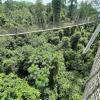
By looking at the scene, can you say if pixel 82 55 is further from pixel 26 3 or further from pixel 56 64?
pixel 26 3

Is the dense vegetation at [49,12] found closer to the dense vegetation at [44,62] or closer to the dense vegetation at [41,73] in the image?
the dense vegetation at [44,62]

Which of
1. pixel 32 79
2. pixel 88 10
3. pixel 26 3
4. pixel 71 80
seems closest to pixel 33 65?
pixel 32 79

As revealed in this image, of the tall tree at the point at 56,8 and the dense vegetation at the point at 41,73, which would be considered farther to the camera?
the tall tree at the point at 56,8

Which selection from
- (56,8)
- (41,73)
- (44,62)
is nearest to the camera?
(41,73)

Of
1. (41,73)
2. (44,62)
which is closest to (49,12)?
(44,62)

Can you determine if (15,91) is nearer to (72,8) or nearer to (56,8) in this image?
(56,8)

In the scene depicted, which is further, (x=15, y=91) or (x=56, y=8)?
(x=56, y=8)

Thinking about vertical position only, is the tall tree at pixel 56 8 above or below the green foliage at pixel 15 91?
below

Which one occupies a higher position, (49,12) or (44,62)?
(44,62)

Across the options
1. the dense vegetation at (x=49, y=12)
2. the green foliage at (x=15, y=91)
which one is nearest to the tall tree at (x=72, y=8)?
the dense vegetation at (x=49, y=12)

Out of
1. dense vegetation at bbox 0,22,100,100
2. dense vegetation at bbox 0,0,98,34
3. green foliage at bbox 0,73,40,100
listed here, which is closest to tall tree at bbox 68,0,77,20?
dense vegetation at bbox 0,0,98,34

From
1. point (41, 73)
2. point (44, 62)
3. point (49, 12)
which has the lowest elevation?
point (49, 12)
